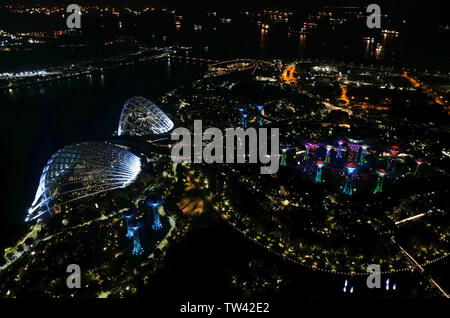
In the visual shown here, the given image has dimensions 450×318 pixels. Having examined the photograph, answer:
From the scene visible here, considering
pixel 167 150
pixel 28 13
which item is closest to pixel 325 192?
pixel 167 150

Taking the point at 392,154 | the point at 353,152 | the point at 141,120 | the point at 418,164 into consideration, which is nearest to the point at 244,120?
the point at 141,120

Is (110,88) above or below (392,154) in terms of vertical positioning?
above

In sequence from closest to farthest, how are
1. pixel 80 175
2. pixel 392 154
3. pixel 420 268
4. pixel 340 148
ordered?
pixel 420 268
pixel 80 175
pixel 392 154
pixel 340 148

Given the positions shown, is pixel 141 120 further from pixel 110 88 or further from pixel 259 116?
pixel 110 88

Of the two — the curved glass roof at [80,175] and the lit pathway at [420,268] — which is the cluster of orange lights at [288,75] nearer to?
the curved glass roof at [80,175]

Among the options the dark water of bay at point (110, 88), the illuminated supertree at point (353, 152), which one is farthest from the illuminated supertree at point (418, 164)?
the dark water of bay at point (110, 88)

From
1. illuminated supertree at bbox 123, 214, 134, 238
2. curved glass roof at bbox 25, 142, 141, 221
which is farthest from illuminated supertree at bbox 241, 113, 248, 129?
illuminated supertree at bbox 123, 214, 134, 238

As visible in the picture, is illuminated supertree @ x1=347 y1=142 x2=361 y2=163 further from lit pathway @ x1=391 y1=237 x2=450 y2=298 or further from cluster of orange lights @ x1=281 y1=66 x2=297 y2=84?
cluster of orange lights @ x1=281 y1=66 x2=297 y2=84
